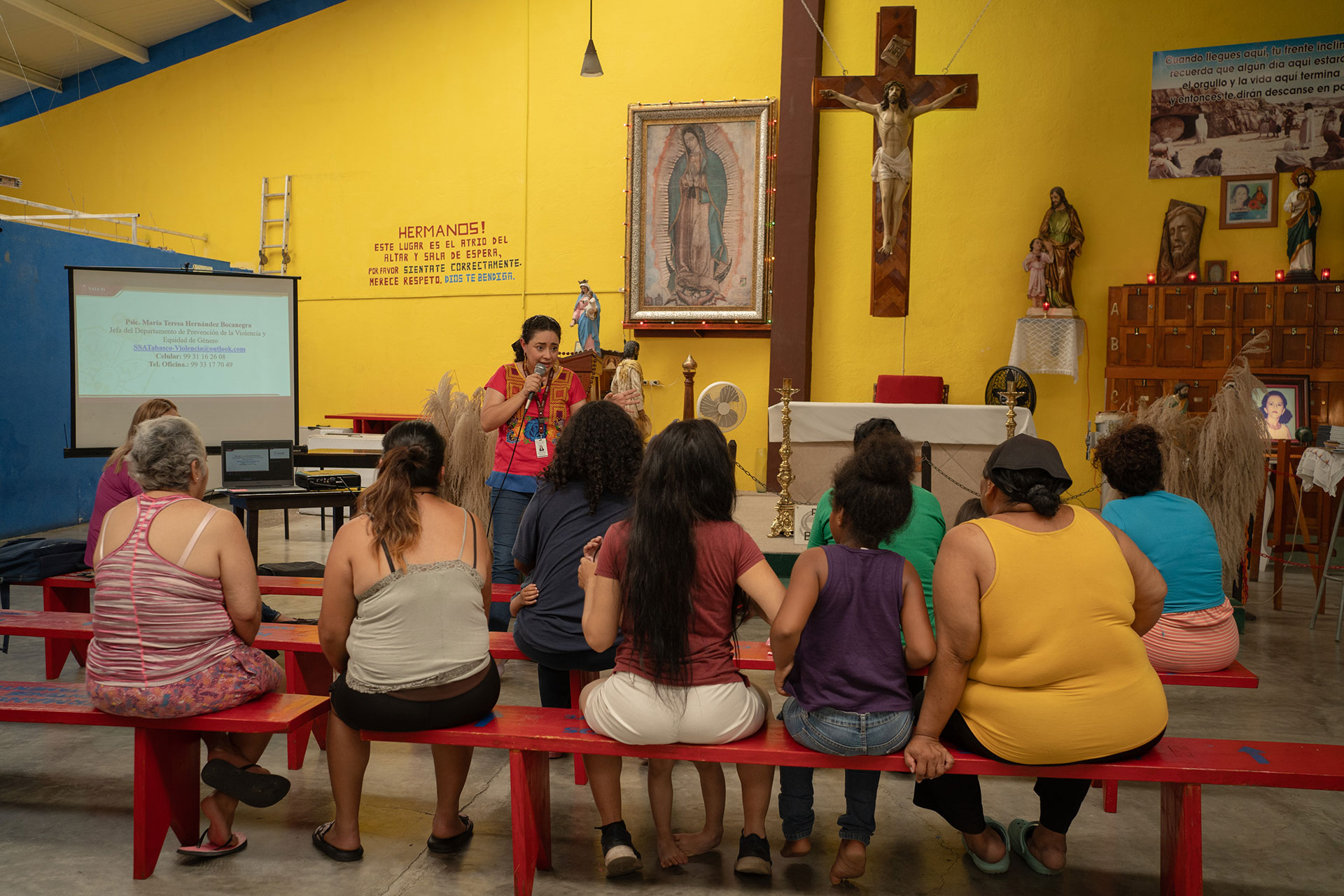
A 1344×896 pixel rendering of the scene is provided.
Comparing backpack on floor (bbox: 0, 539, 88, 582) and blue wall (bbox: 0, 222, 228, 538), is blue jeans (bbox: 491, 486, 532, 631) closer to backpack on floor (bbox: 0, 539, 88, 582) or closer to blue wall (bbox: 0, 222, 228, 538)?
backpack on floor (bbox: 0, 539, 88, 582)

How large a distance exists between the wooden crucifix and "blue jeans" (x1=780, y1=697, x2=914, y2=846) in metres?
5.13

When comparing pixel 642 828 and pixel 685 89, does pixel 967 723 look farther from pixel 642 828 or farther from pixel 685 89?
pixel 685 89

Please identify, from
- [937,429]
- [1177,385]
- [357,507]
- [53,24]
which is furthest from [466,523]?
[53,24]

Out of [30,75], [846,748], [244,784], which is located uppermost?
[30,75]

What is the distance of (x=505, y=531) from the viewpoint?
3936mm

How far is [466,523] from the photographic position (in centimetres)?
260

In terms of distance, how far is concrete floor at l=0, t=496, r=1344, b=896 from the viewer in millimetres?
2523

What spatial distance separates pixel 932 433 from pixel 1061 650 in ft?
14.7

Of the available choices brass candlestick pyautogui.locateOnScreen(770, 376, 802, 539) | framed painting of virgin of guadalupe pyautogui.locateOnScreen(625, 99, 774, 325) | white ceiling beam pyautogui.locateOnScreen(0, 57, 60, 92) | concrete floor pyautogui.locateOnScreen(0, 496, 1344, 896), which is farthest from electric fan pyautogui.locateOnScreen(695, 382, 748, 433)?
white ceiling beam pyautogui.locateOnScreen(0, 57, 60, 92)

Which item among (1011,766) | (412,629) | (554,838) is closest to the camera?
(1011,766)

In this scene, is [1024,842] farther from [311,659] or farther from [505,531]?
[311,659]

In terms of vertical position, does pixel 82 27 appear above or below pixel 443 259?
above

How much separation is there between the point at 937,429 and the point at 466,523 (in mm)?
4648

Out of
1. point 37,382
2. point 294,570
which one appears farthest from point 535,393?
point 37,382
